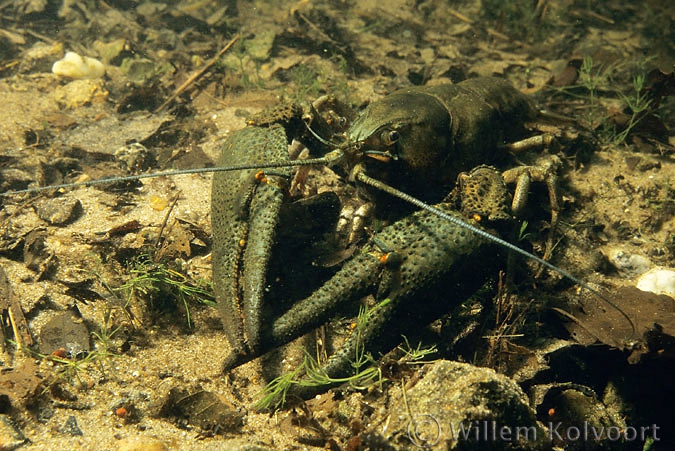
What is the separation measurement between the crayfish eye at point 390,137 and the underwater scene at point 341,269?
0.02 meters

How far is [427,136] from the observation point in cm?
340

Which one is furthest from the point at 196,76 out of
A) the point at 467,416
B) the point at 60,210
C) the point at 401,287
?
the point at 467,416

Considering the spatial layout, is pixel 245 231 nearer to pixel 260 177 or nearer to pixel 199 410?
pixel 260 177

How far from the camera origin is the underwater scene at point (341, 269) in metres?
2.45

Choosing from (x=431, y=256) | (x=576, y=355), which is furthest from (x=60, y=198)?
(x=576, y=355)

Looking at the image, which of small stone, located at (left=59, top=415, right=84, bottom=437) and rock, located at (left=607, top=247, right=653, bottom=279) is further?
rock, located at (left=607, top=247, right=653, bottom=279)

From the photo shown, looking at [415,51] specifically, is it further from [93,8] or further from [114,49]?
[93,8]

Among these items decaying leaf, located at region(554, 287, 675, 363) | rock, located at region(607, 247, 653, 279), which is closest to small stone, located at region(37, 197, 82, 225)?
decaying leaf, located at region(554, 287, 675, 363)

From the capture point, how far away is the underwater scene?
8.04 feet

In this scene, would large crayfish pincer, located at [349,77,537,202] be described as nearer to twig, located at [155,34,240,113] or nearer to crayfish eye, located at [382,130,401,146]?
crayfish eye, located at [382,130,401,146]

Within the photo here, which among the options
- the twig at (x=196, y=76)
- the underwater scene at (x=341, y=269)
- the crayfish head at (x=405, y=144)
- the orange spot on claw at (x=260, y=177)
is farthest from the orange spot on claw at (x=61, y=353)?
the twig at (x=196, y=76)

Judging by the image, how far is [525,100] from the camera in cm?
462

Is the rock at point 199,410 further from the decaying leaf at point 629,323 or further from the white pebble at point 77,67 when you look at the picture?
Answer: the white pebble at point 77,67

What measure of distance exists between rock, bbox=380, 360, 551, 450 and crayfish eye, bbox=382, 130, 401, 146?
5.68 feet
